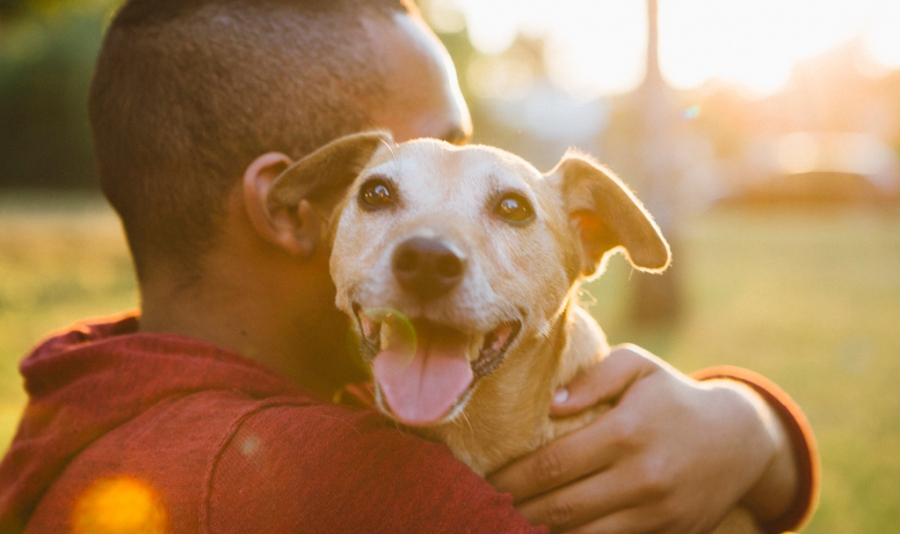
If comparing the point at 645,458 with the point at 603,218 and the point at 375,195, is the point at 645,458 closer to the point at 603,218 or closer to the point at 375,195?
the point at 603,218

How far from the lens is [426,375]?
213 cm

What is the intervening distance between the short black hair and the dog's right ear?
0.35 feet

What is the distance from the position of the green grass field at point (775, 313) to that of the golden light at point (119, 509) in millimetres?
4033

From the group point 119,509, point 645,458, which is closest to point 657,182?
point 645,458

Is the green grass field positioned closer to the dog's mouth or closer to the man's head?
the dog's mouth

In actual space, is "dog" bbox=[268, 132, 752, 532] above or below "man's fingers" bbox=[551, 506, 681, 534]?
above

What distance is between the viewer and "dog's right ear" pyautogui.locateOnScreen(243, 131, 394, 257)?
96.7 inches

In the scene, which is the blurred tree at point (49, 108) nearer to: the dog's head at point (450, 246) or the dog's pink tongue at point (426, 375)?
the dog's head at point (450, 246)

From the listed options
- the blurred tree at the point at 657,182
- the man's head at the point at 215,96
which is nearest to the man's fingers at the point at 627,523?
the man's head at the point at 215,96

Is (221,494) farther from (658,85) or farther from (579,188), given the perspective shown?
(658,85)

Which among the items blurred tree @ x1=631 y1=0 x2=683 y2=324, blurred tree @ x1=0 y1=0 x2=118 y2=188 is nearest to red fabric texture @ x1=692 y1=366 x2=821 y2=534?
blurred tree @ x1=631 y1=0 x2=683 y2=324

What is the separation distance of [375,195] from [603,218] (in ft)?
3.12

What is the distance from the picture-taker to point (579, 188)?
283 centimetres

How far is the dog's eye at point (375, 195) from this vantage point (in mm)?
2549
